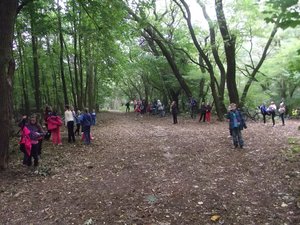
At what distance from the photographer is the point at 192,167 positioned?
9109 millimetres

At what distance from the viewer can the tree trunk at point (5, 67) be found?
839 cm

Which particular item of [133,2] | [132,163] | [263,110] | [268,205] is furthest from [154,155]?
[263,110]

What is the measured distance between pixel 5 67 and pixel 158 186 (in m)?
5.19

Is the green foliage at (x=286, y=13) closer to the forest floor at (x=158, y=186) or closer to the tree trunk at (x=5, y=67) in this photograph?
the forest floor at (x=158, y=186)

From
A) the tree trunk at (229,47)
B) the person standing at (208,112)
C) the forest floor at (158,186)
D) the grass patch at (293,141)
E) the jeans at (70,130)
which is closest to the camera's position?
the forest floor at (158,186)

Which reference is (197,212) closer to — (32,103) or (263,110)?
(263,110)

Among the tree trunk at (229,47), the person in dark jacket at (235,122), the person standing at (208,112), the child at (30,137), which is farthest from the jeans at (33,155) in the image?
the person standing at (208,112)

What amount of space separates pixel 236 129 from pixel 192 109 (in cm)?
1415

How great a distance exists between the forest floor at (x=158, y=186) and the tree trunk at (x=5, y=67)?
0.84 m

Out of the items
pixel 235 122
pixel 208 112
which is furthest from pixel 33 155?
pixel 208 112

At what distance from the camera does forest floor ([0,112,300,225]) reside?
595 cm

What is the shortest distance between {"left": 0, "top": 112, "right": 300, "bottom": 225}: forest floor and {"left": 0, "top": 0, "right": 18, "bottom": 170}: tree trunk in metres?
0.84

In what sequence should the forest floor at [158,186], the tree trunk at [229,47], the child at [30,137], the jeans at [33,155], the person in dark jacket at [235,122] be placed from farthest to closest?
the tree trunk at [229,47], the person in dark jacket at [235,122], the jeans at [33,155], the child at [30,137], the forest floor at [158,186]

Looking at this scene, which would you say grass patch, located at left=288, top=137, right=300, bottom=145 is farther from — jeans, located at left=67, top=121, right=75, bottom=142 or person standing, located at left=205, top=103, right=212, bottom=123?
person standing, located at left=205, top=103, right=212, bottom=123
